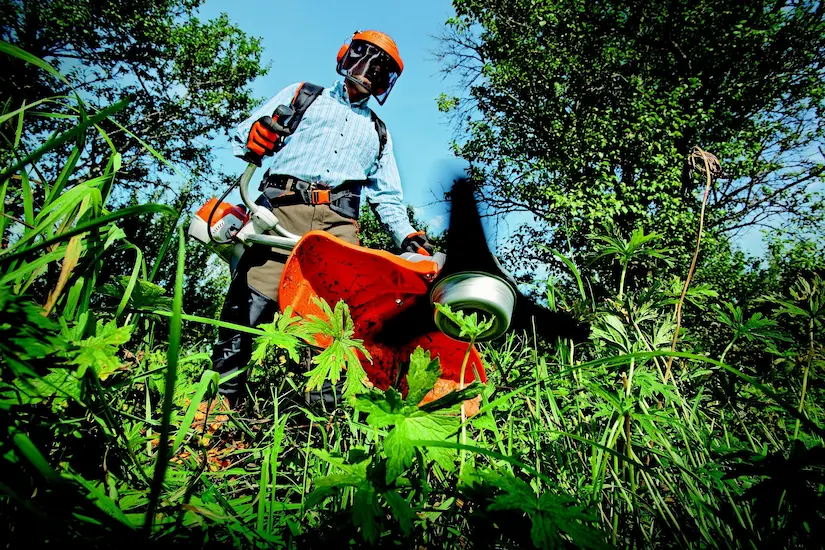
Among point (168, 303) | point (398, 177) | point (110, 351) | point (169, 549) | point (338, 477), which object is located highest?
point (398, 177)

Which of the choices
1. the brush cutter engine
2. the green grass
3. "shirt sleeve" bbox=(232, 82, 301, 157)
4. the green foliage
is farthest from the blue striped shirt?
the green grass

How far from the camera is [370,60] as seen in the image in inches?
110

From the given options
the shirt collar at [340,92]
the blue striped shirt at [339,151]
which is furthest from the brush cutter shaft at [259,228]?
the shirt collar at [340,92]

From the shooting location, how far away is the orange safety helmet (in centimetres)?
274

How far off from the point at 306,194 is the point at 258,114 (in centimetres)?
72

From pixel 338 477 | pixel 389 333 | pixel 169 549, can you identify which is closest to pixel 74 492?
pixel 169 549

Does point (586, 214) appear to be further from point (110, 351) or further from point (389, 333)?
point (110, 351)

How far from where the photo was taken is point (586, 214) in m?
7.13

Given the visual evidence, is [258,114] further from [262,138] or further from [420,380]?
[420,380]

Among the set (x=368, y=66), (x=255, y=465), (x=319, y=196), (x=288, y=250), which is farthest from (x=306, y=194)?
(x=255, y=465)

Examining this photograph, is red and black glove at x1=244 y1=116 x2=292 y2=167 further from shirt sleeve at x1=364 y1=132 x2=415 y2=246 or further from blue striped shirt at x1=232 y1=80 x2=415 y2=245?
shirt sleeve at x1=364 y1=132 x2=415 y2=246

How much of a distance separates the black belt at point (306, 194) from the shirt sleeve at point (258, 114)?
0.84ft

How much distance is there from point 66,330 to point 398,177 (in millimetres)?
2658

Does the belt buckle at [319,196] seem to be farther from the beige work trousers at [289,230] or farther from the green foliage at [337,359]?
the green foliage at [337,359]
